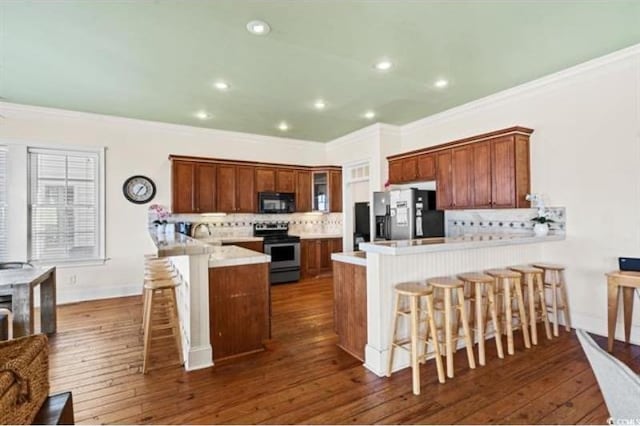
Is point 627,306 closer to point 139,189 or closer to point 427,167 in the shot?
point 427,167

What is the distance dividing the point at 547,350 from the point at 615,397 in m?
2.49

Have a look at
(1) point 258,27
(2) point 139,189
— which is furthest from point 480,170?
(2) point 139,189

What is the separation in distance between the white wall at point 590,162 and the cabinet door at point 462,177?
705 millimetres

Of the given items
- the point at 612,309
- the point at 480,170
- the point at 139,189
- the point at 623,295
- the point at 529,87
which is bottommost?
the point at 612,309

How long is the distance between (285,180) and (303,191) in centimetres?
46

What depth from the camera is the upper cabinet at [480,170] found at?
3.84m

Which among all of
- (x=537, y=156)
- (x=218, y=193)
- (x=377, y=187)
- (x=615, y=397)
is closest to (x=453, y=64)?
(x=537, y=156)

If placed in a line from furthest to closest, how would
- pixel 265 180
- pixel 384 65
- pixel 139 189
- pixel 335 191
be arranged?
pixel 335 191 → pixel 265 180 → pixel 139 189 → pixel 384 65

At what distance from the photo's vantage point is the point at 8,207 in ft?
15.0

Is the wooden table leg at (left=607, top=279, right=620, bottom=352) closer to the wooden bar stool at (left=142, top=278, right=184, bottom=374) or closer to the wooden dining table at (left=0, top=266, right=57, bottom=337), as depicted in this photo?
the wooden bar stool at (left=142, top=278, right=184, bottom=374)

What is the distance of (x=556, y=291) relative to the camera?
3.56 meters

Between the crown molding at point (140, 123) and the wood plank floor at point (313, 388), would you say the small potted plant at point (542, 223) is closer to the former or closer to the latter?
the wood plank floor at point (313, 388)

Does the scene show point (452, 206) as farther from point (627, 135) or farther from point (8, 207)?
point (8, 207)

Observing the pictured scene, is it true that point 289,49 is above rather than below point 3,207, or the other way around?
above
